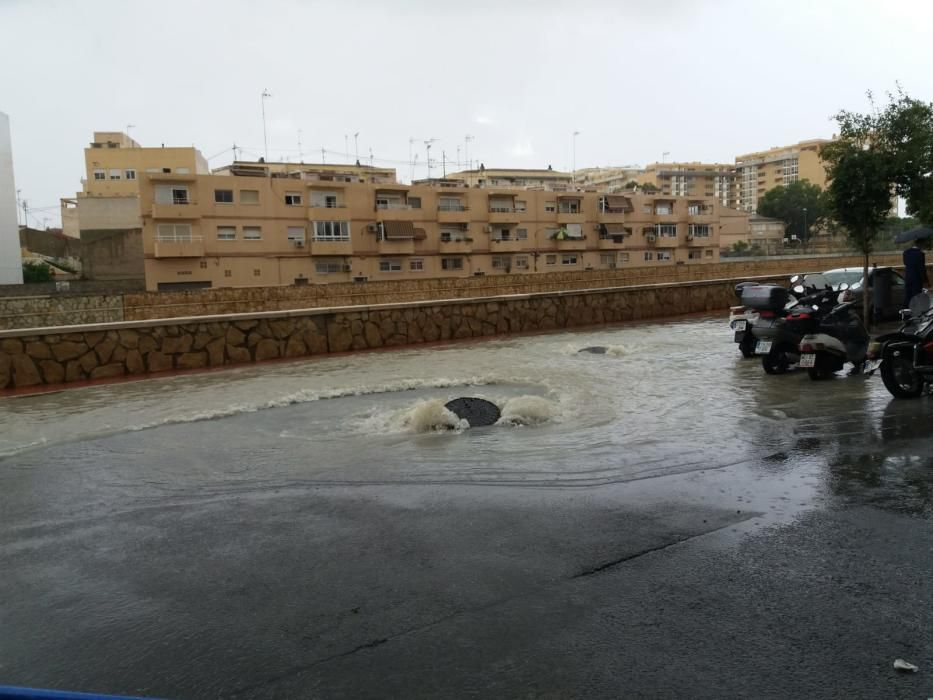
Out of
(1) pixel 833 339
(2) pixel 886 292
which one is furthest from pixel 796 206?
(1) pixel 833 339

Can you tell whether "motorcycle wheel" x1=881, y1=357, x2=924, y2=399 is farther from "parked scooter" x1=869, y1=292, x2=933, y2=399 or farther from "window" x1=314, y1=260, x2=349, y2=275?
"window" x1=314, y1=260, x2=349, y2=275

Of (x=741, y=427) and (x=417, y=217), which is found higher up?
(x=417, y=217)

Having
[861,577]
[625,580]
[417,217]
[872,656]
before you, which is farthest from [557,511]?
[417,217]

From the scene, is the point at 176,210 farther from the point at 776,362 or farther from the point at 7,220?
the point at 776,362

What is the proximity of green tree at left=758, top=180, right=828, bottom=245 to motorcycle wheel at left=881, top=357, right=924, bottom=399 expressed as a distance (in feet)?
309

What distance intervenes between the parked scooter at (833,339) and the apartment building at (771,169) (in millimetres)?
133542

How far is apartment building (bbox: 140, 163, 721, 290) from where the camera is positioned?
46.3 meters

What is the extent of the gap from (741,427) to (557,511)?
11.8 ft

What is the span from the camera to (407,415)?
30.1 ft

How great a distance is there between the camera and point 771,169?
509ft

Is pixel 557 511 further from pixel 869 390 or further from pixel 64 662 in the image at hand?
pixel 869 390

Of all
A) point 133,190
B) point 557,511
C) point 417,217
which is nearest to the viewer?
point 557,511

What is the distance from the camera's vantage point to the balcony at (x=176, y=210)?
4538 cm

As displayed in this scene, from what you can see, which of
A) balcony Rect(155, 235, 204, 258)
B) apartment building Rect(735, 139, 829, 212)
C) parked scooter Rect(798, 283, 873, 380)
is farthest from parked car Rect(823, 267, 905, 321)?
apartment building Rect(735, 139, 829, 212)
